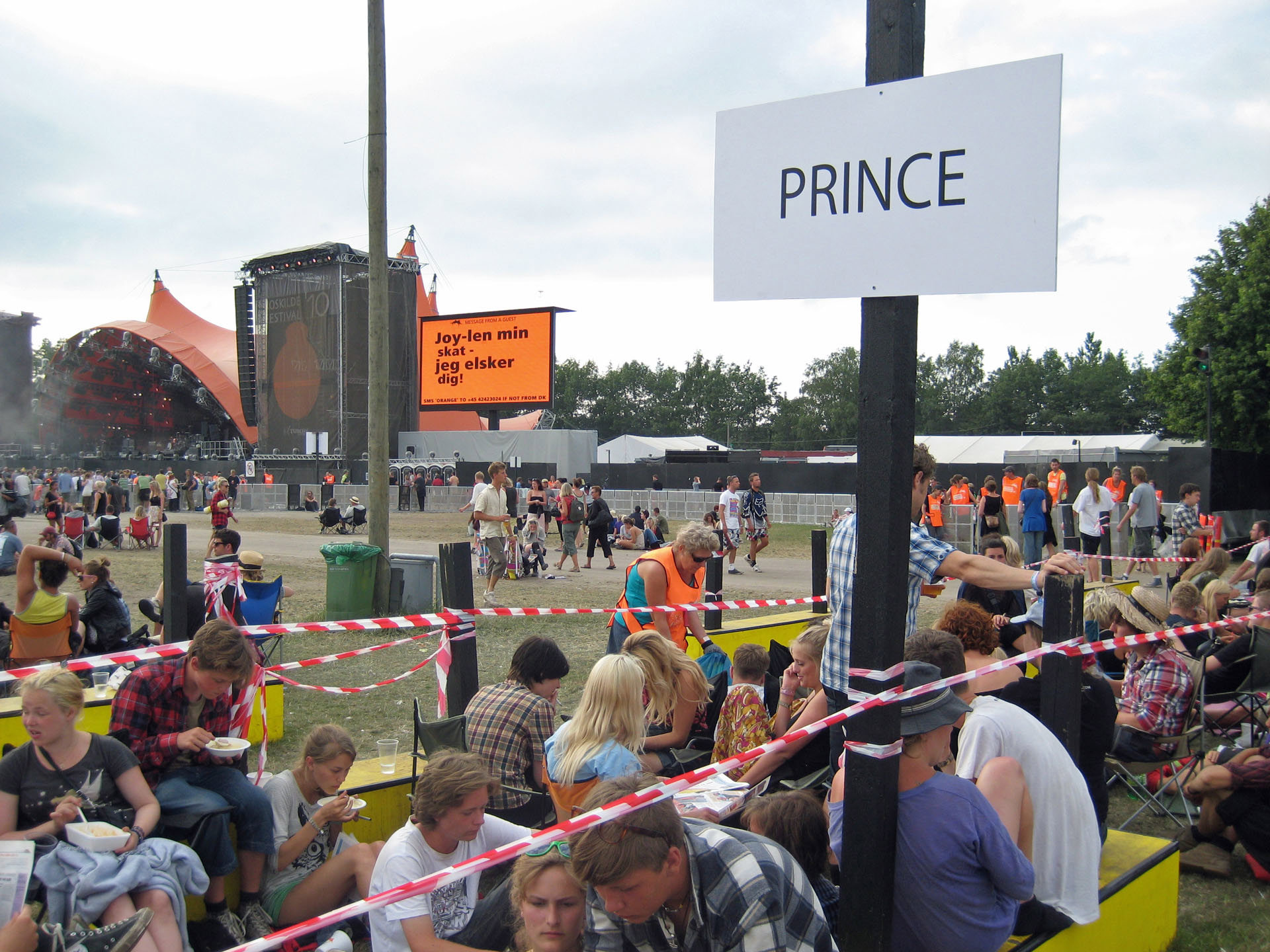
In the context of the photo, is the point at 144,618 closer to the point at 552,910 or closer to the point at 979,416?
the point at 552,910

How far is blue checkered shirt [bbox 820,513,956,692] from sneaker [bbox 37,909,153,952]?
7.97 feet

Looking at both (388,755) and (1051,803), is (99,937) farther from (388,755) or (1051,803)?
(1051,803)

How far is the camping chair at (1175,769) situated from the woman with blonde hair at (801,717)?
5.17 ft

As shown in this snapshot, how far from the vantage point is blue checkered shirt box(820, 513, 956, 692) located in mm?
3473

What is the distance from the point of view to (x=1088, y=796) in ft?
10.3

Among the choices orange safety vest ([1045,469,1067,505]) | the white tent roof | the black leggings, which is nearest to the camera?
orange safety vest ([1045,469,1067,505])

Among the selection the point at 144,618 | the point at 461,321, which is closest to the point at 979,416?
the point at 461,321

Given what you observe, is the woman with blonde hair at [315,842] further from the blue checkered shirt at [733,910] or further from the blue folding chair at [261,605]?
the blue folding chair at [261,605]

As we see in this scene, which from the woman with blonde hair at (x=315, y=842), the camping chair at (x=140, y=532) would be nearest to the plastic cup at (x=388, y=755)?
the woman with blonde hair at (x=315, y=842)

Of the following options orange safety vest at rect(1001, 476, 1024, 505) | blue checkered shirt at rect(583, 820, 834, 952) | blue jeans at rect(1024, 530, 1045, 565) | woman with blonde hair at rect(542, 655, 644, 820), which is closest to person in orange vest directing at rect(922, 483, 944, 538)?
orange safety vest at rect(1001, 476, 1024, 505)

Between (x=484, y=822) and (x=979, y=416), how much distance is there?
114 m

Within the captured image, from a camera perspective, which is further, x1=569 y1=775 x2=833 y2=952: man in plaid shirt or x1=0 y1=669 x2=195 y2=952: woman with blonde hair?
x1=0 y1=669 x2=195 y2=952: woman with blonde hair

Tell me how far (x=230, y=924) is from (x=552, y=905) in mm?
1860

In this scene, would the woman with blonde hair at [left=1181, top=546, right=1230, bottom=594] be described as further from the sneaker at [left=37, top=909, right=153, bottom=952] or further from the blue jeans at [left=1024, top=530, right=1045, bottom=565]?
the sneaker at [left=37, top=909, right=153, bottom=952]
